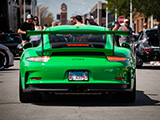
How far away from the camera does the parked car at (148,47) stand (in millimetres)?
17297

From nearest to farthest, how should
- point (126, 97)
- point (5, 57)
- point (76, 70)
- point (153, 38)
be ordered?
point (76, 70)
point (126, 97)
point (5, 57)
point (153, 38)

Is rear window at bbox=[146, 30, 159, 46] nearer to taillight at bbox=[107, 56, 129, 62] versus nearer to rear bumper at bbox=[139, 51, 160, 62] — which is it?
rear bumper at bbox=[139, 51, 160, 62]

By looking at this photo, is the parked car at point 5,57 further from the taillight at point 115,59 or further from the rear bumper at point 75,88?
the taillight at point 115,59

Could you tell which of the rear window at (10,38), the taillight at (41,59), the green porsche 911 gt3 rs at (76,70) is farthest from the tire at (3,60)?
the rear window at (10,38)

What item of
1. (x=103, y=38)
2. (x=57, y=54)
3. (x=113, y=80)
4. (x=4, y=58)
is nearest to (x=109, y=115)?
(x=113, y=80)

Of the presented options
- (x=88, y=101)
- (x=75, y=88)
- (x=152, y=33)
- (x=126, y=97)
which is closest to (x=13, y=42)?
(x=152, y=33)

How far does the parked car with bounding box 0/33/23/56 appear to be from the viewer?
2586 cm

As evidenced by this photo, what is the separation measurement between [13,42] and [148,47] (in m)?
11.1

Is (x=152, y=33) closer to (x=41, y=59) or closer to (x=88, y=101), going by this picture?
(x=88, y=101)

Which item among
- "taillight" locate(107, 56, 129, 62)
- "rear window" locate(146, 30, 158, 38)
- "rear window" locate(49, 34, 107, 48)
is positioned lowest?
"taillight" locate(107, 56, 129, 62)

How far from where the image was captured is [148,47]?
17.4m

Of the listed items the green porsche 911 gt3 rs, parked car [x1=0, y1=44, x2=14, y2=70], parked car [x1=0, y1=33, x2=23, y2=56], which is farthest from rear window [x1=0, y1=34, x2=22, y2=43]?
the green porsche 911 gt3 rs

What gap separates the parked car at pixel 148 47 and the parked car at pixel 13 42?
31.8ft

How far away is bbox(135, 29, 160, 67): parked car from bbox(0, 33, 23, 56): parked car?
31.8ft
